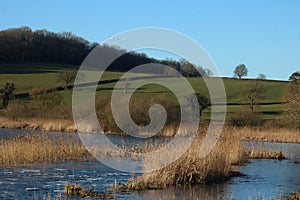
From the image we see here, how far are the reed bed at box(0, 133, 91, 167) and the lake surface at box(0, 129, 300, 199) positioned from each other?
3.61 ft

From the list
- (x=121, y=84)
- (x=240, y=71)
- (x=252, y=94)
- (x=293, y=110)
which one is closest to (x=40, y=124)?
(x=121, y=84)

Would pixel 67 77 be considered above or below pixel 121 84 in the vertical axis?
above

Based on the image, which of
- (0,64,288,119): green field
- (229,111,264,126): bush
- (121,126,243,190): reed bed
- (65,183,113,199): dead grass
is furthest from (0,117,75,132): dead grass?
(65,183,113,199): dead grass

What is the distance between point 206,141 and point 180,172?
4.54 metres

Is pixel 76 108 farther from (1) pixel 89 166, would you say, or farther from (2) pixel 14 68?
(2) pixel 14 68

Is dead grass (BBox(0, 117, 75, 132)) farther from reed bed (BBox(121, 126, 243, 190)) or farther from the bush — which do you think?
reed bed (BBox(121, 126, 243, 190))

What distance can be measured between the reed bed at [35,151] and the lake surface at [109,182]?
1102 mm

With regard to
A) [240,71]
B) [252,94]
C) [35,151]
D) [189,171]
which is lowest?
[189,171]

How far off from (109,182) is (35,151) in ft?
21.2

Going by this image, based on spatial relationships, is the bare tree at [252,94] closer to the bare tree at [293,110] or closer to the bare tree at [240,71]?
the bare tree at [293,110]

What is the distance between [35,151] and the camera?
904 inches

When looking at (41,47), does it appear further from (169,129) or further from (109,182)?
(109,182)

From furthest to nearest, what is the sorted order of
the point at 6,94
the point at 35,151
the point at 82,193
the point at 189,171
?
the point at 6,94, the point at 35,151, the point at 189,171, the point at 82,193

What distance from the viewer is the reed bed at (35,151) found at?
21.8m
